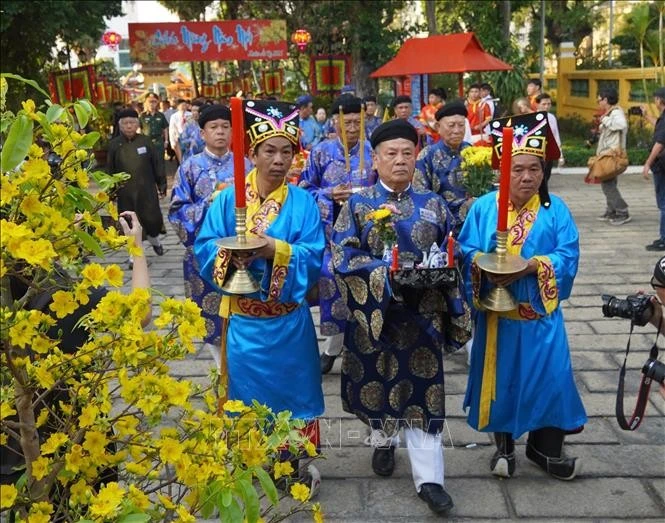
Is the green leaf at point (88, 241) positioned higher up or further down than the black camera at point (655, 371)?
higher up

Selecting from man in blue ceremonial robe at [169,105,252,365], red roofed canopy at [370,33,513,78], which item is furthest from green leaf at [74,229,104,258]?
red roofed canopy at [370,33,513,78]

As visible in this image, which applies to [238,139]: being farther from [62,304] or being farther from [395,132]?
[62,304]

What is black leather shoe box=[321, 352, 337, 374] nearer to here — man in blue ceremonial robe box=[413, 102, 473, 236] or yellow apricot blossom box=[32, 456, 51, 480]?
man in blue ceremonial robe box=[413, 102, 473, 236]

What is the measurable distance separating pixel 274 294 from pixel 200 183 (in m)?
1.80

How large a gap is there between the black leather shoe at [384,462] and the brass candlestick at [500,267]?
0.94 meters

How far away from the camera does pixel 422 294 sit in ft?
11.2

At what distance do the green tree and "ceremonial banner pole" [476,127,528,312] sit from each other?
1049 centimetres

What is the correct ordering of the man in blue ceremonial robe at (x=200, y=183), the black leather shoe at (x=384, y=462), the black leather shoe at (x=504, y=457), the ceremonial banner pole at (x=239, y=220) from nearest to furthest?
the ceremonial banner pole at (x=239, y=220)
the black leather shoe at (x=504, y=457)
the black leather shoe at (x=384, y=462)
the man in blue ceremonial robe at (x=200, y=183)

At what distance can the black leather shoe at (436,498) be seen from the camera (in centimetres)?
336

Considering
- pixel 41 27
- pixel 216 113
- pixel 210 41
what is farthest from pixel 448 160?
pixel 210 41

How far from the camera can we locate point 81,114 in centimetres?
154

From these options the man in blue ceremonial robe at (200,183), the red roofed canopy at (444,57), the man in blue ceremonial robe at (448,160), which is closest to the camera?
the man in blue ceremonial robe at (200,183)

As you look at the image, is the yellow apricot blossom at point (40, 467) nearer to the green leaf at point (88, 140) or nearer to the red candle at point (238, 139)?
the green leaf at point (88, 140)

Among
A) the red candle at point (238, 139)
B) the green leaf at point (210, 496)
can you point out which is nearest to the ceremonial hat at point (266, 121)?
the red candle at point (238, 139)
